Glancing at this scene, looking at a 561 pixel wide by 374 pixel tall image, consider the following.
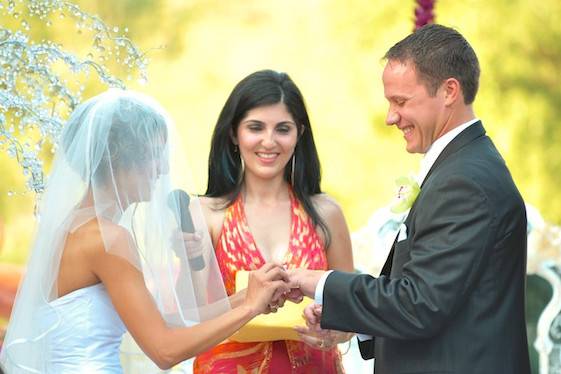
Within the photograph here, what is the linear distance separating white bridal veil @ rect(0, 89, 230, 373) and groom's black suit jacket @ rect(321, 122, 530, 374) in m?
0.59

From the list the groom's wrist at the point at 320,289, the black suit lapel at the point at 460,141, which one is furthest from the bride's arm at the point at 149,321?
the black suit lapel at the point at 460,141

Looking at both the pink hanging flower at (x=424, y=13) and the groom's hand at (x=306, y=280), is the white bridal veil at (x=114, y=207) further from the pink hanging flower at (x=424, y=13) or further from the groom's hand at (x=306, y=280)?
the pink hanging flower at (x=424, y=13)

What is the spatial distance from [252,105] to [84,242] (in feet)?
3.59

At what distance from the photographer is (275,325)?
11.8 feet

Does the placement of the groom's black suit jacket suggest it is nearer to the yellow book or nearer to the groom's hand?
the groom's hand

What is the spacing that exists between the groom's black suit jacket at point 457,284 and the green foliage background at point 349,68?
500cm

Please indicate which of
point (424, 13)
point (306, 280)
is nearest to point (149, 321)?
point (306, 280)

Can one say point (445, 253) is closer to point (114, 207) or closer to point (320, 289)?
point (320, 289)

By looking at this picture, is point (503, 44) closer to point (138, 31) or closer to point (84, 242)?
point (138, 31)

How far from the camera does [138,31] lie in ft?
26.4

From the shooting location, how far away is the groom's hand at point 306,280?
3113 millimetres

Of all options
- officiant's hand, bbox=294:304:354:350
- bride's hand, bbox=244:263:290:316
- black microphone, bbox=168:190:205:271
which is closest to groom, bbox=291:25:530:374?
bride's hand, bbox=244:263:290:316

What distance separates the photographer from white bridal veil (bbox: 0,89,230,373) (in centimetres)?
308

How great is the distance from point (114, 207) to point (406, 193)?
2.83 ft
